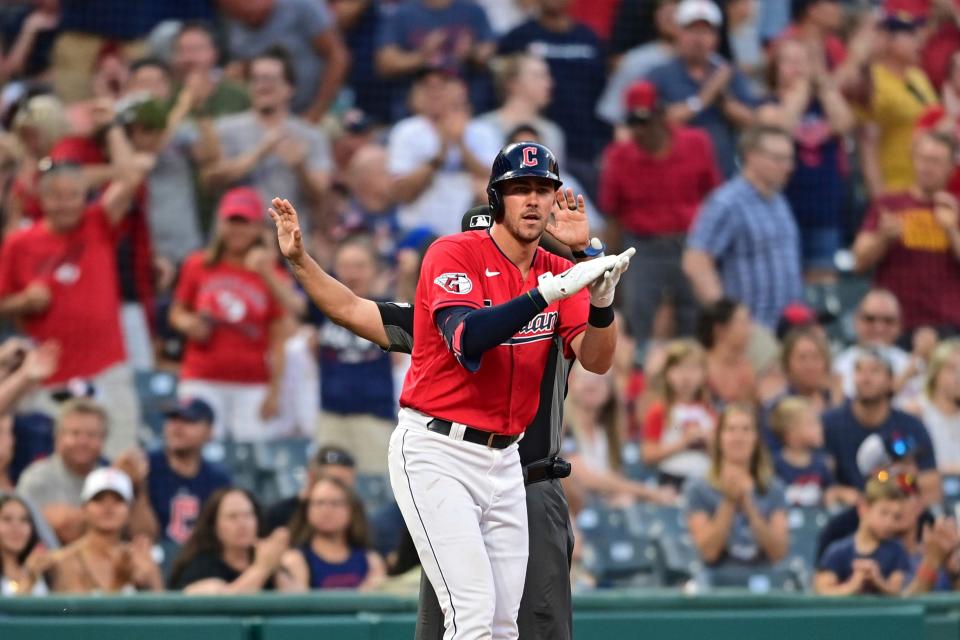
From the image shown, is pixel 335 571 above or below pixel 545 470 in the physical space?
below

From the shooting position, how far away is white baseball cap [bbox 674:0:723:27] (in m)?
10.3

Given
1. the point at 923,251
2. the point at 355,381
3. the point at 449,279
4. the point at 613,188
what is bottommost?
the point at 449,279

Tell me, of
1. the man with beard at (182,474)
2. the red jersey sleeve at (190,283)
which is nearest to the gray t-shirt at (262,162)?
the red jersey sleeve at (190,283)

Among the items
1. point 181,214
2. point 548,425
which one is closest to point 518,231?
point 548,425

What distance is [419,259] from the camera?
8.41 metres

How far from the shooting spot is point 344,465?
765cm

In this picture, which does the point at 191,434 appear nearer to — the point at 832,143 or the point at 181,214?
the point at 181,214

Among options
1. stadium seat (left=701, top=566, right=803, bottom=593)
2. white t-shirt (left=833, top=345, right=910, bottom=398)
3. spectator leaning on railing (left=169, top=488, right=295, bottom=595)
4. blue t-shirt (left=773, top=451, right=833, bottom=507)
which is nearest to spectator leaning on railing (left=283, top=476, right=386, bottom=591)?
spectator leaning on railing (left=169, top=488, right=295, bottom=595)

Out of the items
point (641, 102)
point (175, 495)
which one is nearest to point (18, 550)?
point (175, 495)

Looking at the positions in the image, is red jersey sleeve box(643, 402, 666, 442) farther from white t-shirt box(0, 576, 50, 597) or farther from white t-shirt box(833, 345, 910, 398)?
white t-shirt box(0, 576, 50, 597)

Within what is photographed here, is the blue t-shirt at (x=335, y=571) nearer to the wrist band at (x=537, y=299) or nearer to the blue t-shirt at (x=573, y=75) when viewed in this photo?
the wrist band at (x=537, y=299)

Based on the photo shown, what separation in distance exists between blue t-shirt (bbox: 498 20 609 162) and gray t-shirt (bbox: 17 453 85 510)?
4059 mm

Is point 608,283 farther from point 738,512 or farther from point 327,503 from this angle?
point 738,512

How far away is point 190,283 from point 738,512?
294 centimetres
